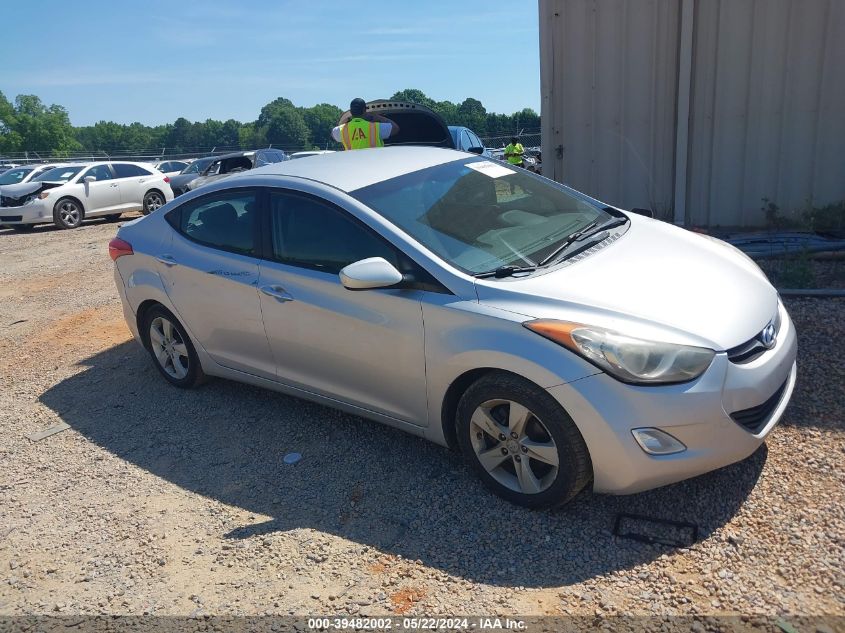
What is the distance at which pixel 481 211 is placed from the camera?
12.9 ft

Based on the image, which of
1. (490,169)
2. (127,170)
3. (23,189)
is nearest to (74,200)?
(23,189)

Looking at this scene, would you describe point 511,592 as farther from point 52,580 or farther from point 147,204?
point 147,204

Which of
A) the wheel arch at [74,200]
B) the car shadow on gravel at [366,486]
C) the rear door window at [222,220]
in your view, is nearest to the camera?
the car shadow on gravel at [366,486]

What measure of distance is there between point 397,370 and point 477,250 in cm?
76

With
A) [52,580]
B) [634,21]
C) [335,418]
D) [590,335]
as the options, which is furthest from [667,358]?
[634,21]

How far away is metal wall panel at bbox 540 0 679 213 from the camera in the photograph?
7.95 metres

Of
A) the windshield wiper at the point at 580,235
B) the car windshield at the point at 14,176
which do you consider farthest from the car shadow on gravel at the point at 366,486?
the car windshield at the point at 14,176

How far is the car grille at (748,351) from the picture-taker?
2.95m

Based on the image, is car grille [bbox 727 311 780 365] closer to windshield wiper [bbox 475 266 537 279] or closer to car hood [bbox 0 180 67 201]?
A: windshield wiper [bbox 475 266 537 279]

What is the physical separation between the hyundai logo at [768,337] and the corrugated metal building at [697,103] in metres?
5.22

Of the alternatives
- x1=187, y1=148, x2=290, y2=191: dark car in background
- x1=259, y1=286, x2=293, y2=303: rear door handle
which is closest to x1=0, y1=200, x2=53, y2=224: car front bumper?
x1=187, y1=148, x2=290, y2=191: dark car in background

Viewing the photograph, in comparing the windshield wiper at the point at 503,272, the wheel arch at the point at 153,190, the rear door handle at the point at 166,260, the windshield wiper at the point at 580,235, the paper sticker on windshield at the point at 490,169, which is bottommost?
the wheel arch at the point at 153,190

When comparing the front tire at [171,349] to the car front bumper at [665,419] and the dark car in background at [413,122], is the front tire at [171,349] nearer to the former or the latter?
the car front bumper at [665,419]

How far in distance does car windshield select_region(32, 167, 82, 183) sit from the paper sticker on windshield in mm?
14771
